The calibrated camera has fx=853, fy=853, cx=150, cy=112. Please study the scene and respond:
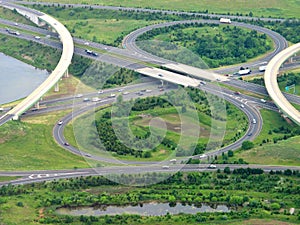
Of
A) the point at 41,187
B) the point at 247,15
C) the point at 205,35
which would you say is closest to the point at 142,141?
the point at 41,187

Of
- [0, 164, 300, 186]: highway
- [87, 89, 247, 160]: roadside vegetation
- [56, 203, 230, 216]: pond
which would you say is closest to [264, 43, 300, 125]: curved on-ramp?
[87, 89, 247, 160]: roadside vegetation

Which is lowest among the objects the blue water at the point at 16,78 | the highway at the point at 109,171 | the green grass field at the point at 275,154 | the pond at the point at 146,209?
the pond at the point at 146,209

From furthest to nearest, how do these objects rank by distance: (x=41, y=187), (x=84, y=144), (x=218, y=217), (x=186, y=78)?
(x=186, y=78) → (x=84, y=144) → (x=41, y=187) → (x=218, y=217)

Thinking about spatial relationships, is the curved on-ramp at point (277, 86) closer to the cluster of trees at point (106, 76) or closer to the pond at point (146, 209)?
the cluster of trees at point (106, 76)

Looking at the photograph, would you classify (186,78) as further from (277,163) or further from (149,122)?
(277,163)

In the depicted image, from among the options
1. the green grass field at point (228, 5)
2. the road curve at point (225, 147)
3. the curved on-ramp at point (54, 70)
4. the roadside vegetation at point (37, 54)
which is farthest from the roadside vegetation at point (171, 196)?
the green grass field at point (228, 5)
